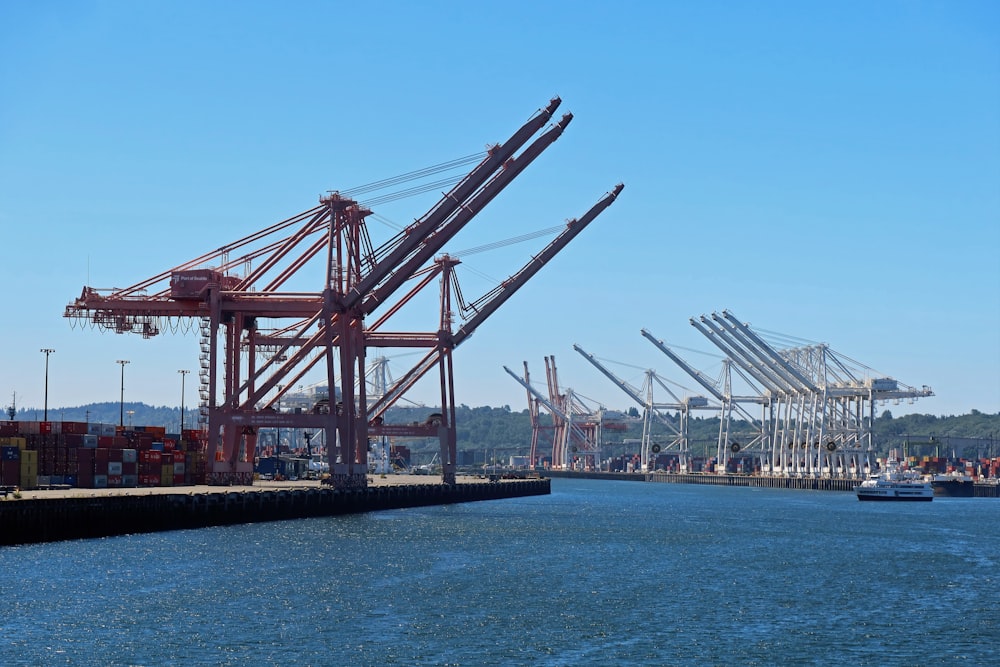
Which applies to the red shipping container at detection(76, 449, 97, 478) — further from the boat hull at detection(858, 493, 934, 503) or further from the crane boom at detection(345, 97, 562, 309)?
the boat hull at detection(858, 493, 934, 503)

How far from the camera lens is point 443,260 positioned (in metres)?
88.8

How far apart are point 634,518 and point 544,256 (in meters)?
17.7

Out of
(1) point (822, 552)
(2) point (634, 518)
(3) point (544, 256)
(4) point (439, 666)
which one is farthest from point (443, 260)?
(4) point (439, 666)

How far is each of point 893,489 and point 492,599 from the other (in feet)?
286

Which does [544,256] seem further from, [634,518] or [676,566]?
[676,566]

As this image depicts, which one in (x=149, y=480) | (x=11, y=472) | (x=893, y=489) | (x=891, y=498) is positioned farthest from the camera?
(x=891, y=498)

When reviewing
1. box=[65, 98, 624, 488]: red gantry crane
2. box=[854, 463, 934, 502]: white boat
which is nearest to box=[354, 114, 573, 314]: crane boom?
box=[65, 98, 624, 488]: red gantry crane

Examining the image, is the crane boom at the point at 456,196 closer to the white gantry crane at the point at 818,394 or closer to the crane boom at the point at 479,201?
the crane boom at the point at 479,201

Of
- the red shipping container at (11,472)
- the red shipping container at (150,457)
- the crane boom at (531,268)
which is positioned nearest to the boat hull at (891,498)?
the crane boom at (531,268)

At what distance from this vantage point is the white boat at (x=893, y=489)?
117438 mm

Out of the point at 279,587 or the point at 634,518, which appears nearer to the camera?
the point at 279,587

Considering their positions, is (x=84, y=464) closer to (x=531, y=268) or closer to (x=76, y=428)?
(x=76, y=428)

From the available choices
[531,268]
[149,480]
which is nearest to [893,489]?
[531,268]

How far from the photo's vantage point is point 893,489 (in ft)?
388
